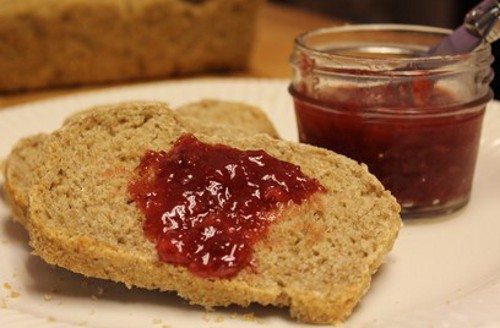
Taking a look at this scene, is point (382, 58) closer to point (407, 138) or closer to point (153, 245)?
point (407, 138)

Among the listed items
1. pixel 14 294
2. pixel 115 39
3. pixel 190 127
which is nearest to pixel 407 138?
pixel 190 127

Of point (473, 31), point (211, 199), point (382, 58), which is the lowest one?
point (211, 199)

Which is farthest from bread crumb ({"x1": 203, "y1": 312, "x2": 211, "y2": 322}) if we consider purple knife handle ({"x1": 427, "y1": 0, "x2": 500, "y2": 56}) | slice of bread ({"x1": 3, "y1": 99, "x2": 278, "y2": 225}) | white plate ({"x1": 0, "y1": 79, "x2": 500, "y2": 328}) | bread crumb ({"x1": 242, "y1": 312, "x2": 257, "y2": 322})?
purple knife handle ({"x1": 427, "y1": 0, "x2": 500, "y2": 56})

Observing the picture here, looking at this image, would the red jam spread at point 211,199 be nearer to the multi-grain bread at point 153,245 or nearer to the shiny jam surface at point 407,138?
the multi-grain bread at point 153,245

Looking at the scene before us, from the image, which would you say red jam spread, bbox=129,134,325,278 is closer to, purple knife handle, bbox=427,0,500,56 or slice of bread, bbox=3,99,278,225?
slice of bread, bbox=3,99,278,225

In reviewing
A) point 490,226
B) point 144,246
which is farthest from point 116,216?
point 490,226
